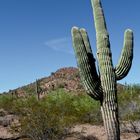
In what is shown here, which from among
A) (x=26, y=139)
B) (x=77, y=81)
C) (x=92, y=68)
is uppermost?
(x=77, y=81)

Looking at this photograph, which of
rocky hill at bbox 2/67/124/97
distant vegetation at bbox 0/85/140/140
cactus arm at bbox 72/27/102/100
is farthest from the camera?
rocky hill at bbox 2/67/124/97

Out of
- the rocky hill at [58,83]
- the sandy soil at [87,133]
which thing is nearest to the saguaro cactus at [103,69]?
the sandy soil at [87,133]

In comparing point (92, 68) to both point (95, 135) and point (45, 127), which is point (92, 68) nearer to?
point (45, 127)

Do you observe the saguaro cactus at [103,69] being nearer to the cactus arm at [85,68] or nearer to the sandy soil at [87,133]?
the cactus arm at [85,68]

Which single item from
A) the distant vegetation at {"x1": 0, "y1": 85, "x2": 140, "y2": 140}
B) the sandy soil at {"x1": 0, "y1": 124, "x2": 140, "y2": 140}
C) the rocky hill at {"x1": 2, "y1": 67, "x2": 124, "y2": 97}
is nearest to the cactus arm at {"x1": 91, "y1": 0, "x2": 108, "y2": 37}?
the distant vegetation at {"x1": 0, "y1": 85, "x2": 140, "y2": 140}

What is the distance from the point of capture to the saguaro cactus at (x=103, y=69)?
12953mm

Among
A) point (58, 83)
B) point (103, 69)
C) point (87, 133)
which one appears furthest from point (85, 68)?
point (58, 83)

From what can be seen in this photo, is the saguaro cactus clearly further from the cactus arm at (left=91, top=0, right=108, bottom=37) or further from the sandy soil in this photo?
the sandy soil

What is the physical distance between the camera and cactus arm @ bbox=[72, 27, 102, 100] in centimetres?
1294

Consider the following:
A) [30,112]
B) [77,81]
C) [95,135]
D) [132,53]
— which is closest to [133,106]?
[95,135]

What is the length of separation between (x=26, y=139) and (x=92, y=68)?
10985 millimetres

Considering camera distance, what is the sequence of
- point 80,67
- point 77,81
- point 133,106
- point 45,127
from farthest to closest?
point 77,81
point 133,106
point 45,127
point 80,67

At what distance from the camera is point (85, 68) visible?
1293 centimetres

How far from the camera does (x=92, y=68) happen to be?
13227mm
